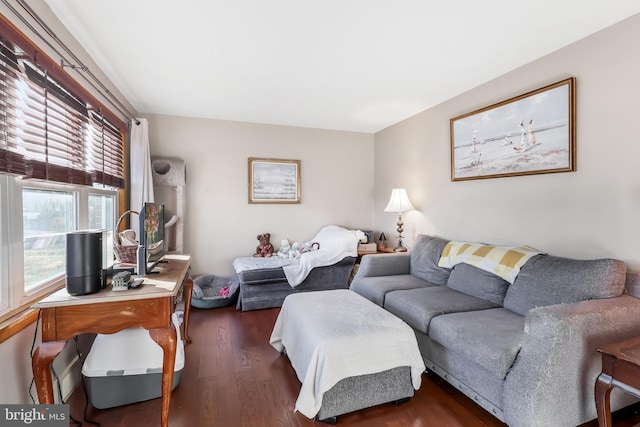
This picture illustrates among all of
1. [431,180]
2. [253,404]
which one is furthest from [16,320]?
[431,180]

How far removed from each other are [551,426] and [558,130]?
1.95 meters

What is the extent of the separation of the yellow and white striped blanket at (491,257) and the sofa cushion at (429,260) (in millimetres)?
75

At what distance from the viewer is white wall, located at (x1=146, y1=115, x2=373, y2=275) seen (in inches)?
154

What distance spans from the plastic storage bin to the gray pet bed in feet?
5.38

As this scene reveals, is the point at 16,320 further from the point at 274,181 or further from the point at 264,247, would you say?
the point at 274,181

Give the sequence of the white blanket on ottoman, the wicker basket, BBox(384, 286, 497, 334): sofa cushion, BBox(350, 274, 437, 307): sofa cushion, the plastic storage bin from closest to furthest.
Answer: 1. the white blanket on ottoman
2. the plastic storage bin
3. the wicker basket
4. BBox(384, 286, 497, 334): sofa cushion
5. BBox(350, 274, 437, 307): sofa cushion

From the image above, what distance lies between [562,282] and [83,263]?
2735 millimetres

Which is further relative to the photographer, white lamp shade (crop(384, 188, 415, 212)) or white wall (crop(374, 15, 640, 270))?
white lamp shade (crop(384, 188, 415, 212))

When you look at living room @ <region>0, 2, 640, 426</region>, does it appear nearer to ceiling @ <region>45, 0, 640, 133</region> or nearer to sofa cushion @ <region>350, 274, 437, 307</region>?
ceiling @ <region>45, 0, 640, 133</region>

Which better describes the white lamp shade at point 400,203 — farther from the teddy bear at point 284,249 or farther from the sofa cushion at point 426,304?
the teddy bear at point 284,249

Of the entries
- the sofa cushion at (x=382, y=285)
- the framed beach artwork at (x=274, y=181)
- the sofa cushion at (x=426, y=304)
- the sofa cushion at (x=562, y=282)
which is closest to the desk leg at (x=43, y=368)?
the sofa cushion at (x=426, y=304)

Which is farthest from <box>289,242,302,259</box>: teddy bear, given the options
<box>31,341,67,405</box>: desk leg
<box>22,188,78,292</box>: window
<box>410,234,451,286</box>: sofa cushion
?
<box>31,341,67,405</box>: desk leg

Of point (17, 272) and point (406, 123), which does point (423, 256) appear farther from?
point (17, 272)

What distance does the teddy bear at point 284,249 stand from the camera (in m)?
3.99
